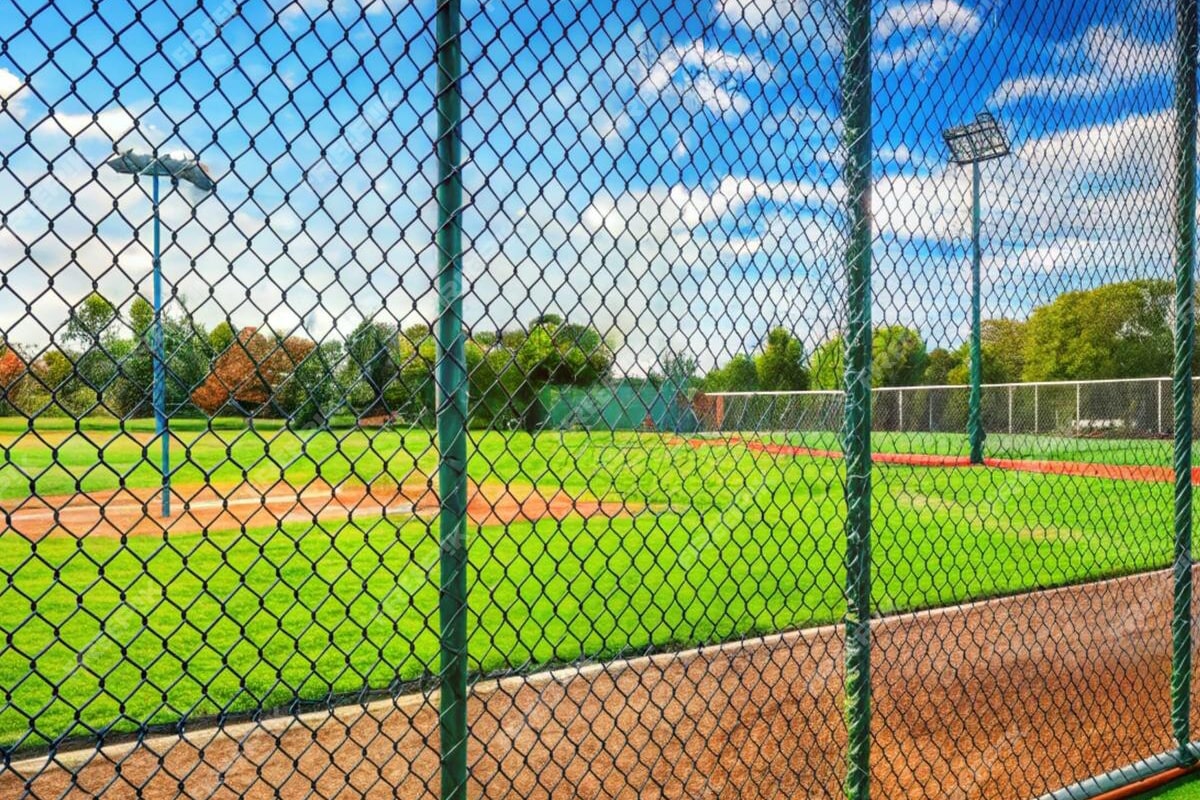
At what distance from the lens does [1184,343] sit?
10.1 feet

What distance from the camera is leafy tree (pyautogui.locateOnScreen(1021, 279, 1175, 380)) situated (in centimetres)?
1797

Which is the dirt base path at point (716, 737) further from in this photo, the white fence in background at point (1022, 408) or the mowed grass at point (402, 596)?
the white fence in background at point (1022, 408)

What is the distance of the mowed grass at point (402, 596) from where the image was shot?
8.64 ft

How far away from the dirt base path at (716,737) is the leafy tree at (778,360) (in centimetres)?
124

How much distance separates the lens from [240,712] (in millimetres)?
3840

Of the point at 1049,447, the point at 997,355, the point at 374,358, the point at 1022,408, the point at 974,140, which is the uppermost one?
the point at 974,140

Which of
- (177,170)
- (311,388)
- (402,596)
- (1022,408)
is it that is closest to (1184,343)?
(311,388)

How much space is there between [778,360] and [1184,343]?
5.03 feet

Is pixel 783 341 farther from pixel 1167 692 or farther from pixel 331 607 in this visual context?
pixel 331 607

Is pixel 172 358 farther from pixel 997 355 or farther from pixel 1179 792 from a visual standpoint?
pixel 997 355

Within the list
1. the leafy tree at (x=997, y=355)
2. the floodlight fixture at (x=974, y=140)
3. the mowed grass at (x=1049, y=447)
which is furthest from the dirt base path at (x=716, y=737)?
the mowed grass at (x=1049, y=447)

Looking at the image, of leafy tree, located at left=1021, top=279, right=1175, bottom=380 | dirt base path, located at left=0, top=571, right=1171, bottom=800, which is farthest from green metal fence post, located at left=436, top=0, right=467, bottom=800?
leafy tree, located at left=1021, top=279, right=1175, bottom=380

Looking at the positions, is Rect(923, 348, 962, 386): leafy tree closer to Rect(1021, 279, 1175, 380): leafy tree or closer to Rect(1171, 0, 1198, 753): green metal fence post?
Rect(1021, 279, 1175, 380): leafy tree

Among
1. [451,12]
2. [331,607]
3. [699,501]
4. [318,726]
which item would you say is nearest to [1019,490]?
[699,501]
